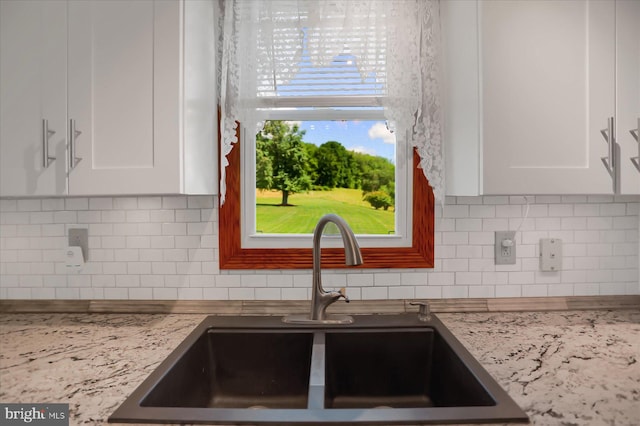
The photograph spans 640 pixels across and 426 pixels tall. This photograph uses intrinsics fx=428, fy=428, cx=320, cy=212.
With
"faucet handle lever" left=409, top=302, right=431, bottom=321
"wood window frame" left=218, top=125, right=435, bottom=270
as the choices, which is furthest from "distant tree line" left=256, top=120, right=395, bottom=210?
"faucet handle lever" left=409, top=302, right=431, bottom=321

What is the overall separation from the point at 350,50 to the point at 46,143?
3.49 ft

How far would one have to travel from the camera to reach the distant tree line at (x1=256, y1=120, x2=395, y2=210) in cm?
177

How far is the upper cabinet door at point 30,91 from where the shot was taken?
1.33 meters

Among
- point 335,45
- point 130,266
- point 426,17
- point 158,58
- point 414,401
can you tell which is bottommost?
point 414,401

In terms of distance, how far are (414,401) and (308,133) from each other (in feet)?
3.53

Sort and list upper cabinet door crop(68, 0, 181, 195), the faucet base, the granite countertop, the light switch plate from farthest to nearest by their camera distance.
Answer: the light switch plate < the faucet base < upper cabinet door crop(68, 0, 181, 195) < the granite countertop

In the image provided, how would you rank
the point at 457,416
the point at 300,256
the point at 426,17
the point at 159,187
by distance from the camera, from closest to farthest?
the point at 457,416 < the point at 159,187 < the point at 426,17 < the point at 300,256

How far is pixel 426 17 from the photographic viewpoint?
5.16 feet

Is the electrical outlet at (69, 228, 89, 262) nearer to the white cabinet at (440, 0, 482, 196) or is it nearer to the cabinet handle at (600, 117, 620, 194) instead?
the white cabinet at (440, 0, 482, 196)

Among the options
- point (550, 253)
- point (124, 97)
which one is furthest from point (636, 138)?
point (124, 97)

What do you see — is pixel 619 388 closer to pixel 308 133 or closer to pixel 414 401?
pixel 414 401

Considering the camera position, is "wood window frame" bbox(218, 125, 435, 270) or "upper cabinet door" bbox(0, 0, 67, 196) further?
"wood window frame" bbox(218, 125, 435, 270)

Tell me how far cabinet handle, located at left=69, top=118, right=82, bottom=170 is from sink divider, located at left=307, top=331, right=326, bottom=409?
93 centimetres

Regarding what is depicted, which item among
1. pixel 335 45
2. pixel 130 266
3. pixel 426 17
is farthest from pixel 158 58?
pixel 426 17
